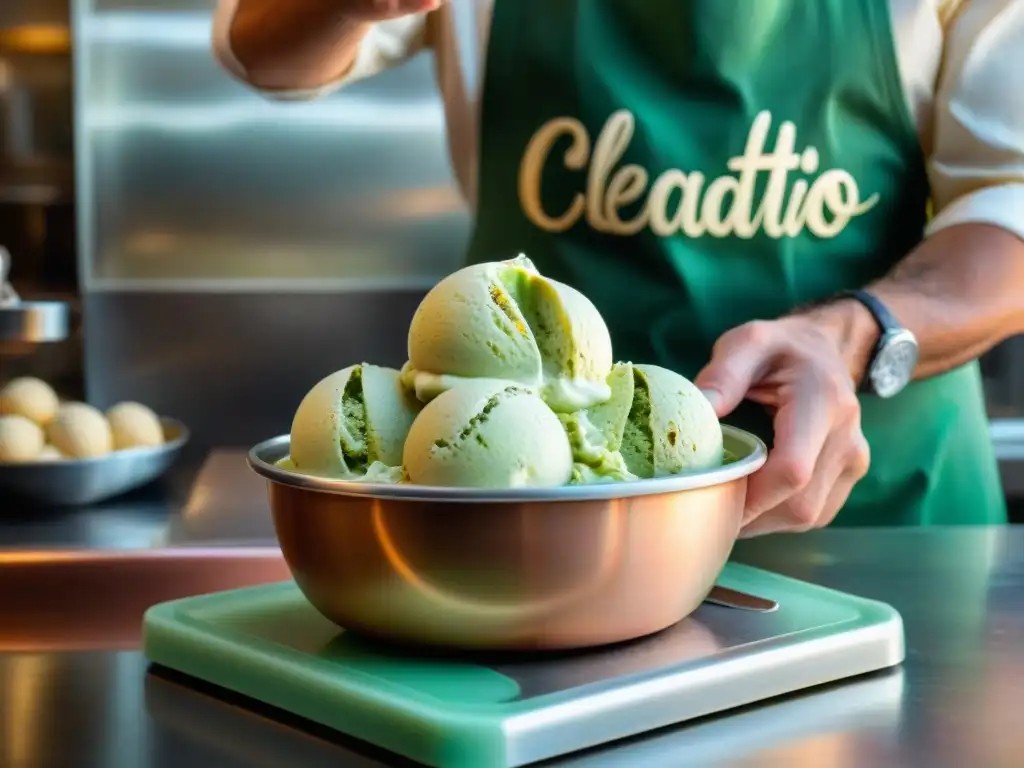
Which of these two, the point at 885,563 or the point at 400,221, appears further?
the point at 400,221

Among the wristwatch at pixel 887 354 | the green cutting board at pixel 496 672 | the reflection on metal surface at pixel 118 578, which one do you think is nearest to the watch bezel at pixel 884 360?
the wristwatch at pixel 887 354

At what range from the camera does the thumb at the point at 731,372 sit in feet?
2.53

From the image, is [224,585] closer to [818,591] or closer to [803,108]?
[818,591]

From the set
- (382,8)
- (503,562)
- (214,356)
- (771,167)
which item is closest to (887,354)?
(771,167)

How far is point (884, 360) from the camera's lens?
1.06 m

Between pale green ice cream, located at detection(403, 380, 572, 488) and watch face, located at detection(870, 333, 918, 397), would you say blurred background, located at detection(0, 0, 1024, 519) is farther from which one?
pale green ice cream, located at detection(403, 380, 572, 488)

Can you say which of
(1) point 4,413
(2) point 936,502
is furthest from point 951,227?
(1) point 4,413

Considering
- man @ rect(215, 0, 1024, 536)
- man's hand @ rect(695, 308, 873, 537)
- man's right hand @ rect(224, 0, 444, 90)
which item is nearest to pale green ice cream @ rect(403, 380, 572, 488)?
man's hand @ rect(695, 308, 873, 537)

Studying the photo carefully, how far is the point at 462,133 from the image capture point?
1.32 metres

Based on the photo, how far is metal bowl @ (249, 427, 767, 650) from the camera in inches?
20.2

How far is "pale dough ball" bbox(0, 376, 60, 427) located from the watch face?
89 centimetres

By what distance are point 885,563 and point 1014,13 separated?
0.59 m

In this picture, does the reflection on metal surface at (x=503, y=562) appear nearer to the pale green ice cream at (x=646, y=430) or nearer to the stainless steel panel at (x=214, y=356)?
the pale green ice cream at (x=646, y=430)

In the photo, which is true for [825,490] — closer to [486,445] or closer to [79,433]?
[486,445]
